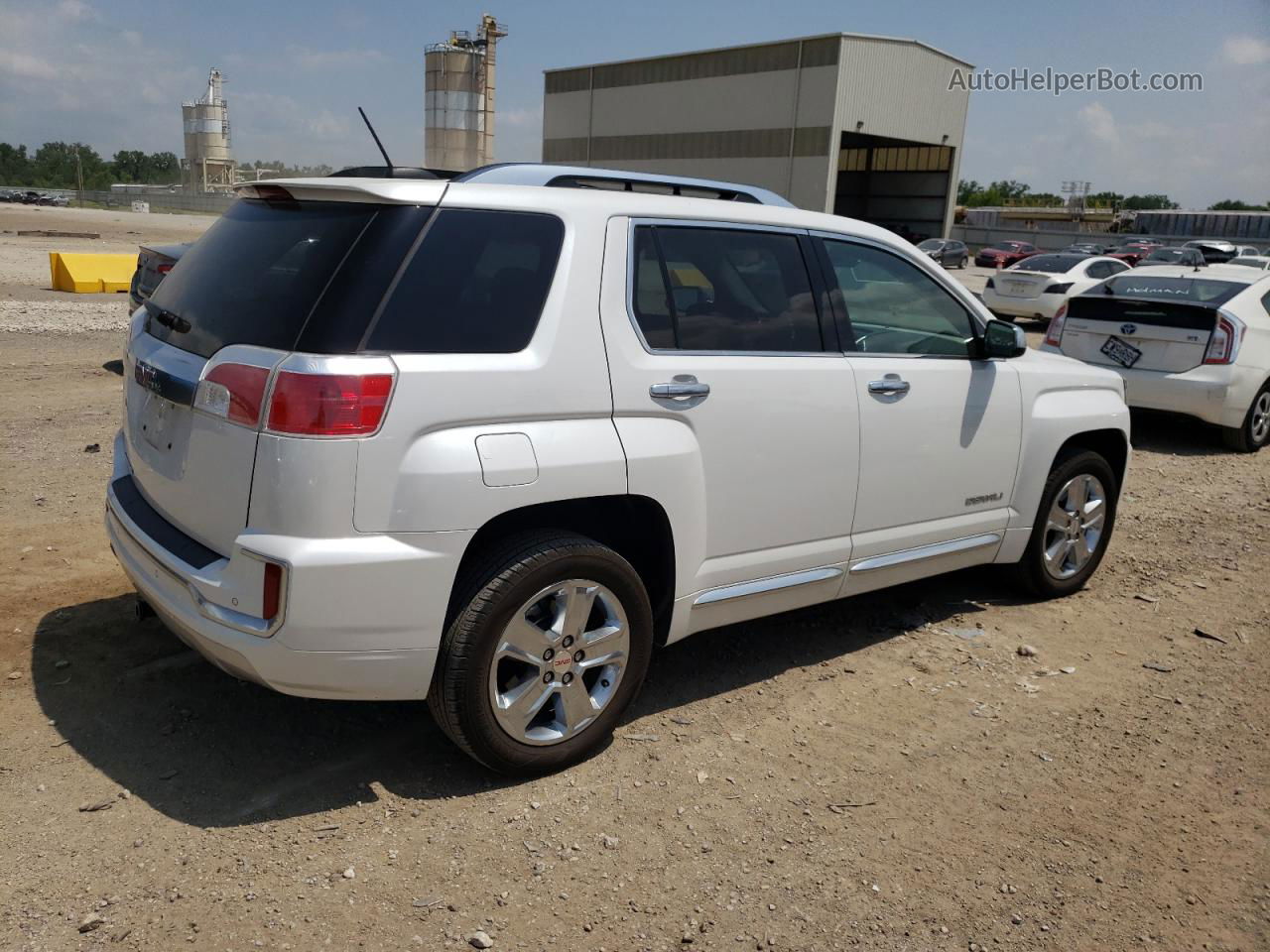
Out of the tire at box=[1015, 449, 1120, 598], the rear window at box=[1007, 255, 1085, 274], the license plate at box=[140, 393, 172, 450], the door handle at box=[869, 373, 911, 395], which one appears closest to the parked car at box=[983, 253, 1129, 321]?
the rear window at box=[1007, 255, 1085, 274]

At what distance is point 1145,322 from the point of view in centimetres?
973

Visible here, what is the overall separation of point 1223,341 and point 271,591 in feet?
29.9

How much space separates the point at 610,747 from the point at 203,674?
1.64m

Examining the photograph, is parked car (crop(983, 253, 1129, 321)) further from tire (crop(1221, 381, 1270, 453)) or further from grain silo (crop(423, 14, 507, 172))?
grain silo (crop(423, 14, 507, 172))

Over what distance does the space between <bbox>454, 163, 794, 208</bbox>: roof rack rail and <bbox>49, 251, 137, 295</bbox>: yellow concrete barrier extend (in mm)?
15213

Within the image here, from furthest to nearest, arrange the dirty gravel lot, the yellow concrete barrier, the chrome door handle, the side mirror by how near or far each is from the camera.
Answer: the yellow concrete barrier < the side mirror < the chrome door handle < the dirty gravel lot

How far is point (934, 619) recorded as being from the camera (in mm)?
5250

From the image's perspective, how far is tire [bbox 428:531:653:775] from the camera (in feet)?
10.5

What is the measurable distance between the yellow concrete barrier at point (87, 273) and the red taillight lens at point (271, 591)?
16.0m

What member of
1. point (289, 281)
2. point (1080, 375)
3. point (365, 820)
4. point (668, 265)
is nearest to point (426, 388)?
point (289, 281)

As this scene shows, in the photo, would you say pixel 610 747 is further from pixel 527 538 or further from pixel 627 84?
pixel 627 84

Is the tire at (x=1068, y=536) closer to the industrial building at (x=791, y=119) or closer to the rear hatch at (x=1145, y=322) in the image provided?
the rear hatch at (x=1145, y=322)

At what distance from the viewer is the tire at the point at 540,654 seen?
10.5 ft

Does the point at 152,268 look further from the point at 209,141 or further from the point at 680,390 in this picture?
the point at 209,141
